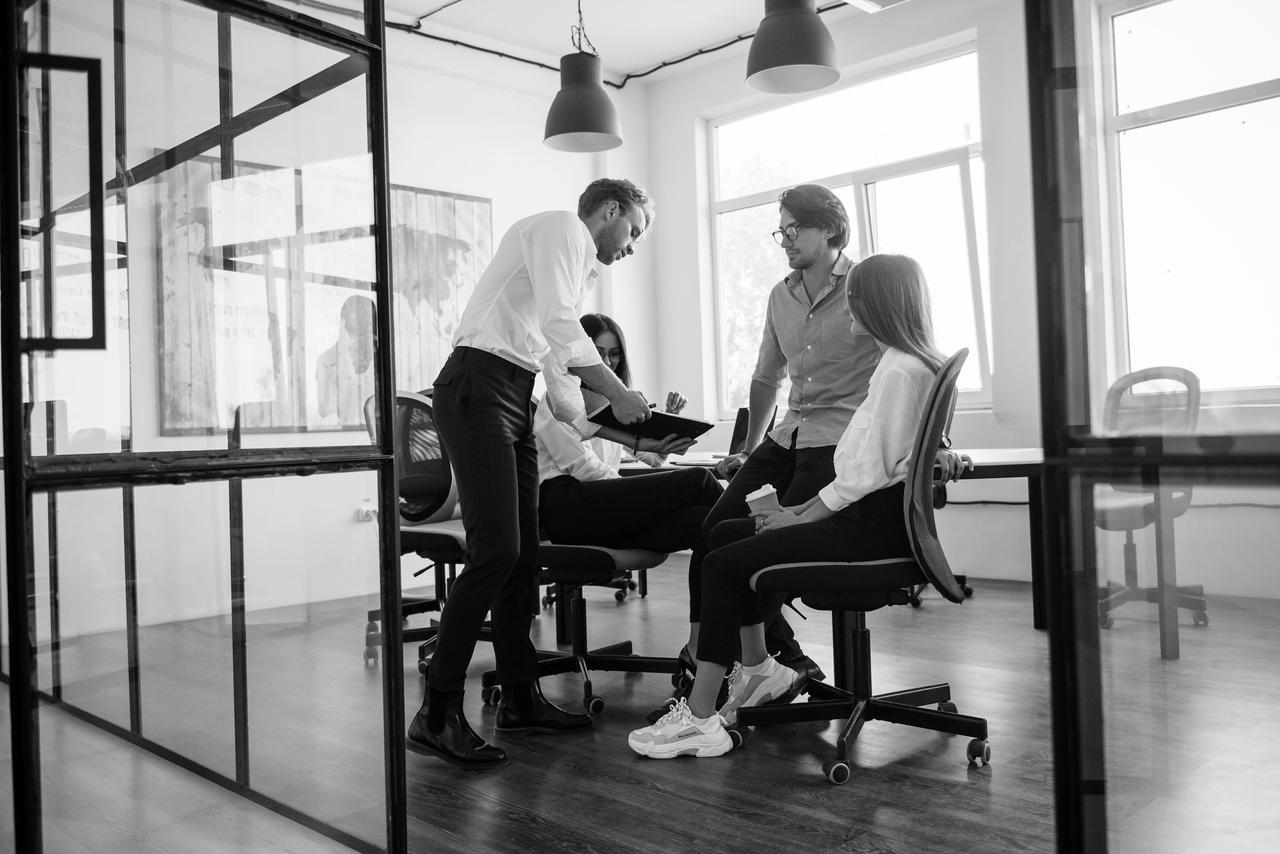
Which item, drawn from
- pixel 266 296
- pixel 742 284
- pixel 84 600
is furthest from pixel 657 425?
pixel 742 284

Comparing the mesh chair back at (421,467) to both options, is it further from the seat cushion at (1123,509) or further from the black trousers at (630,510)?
the seat cushion at (1123,509)

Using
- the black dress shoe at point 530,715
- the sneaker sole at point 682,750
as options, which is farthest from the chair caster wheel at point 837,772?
the black dress shoe at point 530,715

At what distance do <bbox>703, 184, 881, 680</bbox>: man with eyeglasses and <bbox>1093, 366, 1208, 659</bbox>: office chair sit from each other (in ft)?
4.93

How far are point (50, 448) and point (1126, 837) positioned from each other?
1.47 meters

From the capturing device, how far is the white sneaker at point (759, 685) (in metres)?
2.64

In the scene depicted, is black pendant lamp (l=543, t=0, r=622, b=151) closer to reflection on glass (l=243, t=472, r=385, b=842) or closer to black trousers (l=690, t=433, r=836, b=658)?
black trousers (l=690, t=433, r=836, b=658)

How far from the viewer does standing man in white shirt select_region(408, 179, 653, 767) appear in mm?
2389

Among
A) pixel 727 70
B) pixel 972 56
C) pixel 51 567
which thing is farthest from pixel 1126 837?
pixel 727 70

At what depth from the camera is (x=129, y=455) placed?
57.8 inches

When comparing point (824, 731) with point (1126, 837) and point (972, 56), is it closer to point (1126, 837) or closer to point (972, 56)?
point (1126, 837)

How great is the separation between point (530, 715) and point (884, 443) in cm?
119

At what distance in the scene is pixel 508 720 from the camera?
2674mm

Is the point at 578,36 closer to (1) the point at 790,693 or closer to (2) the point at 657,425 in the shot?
(2) the point at 657,425

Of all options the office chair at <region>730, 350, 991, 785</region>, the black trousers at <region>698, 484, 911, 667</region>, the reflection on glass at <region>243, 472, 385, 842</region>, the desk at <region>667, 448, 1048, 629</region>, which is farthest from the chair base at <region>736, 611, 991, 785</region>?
the reflection on glass at <region>243, 472, 385, 842</region>
